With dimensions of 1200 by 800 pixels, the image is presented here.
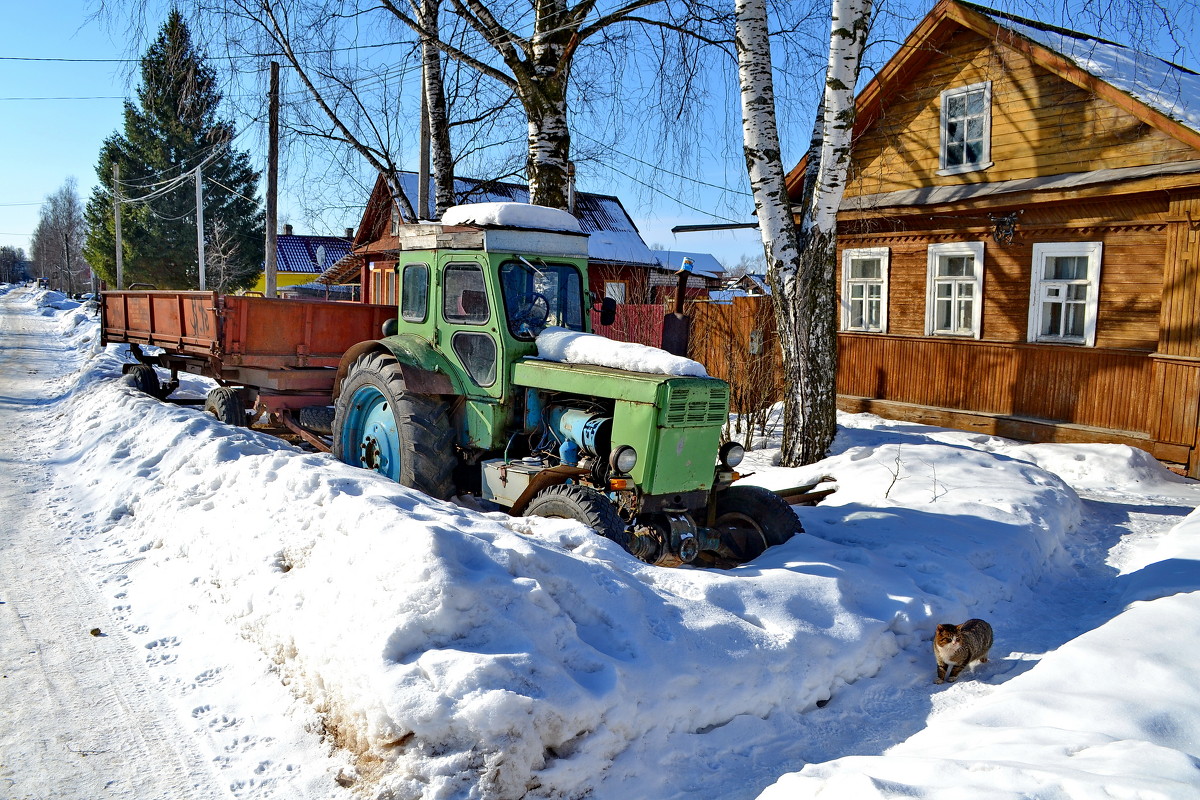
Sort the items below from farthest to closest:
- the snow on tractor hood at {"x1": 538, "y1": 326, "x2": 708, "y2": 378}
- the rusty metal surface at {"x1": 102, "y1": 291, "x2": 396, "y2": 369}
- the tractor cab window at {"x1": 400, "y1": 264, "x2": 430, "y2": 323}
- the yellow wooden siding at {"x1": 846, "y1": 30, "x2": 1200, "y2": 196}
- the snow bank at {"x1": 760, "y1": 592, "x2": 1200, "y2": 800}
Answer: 1. the yellow wooden siding at {"x1": 846, "y1": 30, "x2": 1200, "y2": 196}
2. the rusty metal surface at {"x1": 102, "y1": 291, "x2": 396, "y2": 369}
3. the tractor cab window at {"x1": 400, "y1": 264, "x2": 430, "y2": 323}
4. the snow on tractor hood at {"x1": 538, "y1": 326, "x2": 708, "y2": 378}
5. the snow bank at {"x1": 760, "y1": 592, "x2": 1200, "y2": 800}

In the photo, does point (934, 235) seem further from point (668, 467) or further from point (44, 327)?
point (44, 327)

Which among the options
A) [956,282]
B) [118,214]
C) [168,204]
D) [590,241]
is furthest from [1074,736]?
[168,204]

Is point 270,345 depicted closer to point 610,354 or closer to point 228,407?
point 228,407

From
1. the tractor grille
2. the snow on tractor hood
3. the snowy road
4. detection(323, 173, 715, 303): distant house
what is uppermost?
detection(323, 173, 715, 303): distant house

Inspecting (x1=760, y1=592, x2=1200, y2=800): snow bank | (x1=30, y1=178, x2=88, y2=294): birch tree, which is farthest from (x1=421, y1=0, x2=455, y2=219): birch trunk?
(x1=30, y1=178, x2=88, y2=294): birch tree

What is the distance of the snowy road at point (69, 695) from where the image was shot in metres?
3.17

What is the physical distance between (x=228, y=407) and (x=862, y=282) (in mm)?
10235

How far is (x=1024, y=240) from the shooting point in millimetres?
12031

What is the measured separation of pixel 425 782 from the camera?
2.98 metres

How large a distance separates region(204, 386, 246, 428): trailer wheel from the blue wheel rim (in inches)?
96.2

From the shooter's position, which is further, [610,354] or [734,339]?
[734,339]

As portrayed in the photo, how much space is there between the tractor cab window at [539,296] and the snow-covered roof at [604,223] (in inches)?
628

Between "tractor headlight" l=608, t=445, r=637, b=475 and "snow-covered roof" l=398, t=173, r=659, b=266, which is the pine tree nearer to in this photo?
"snow-covered roof" l=398, t=173, r=659, b=266

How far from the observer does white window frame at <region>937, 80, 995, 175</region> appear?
1254 cm
